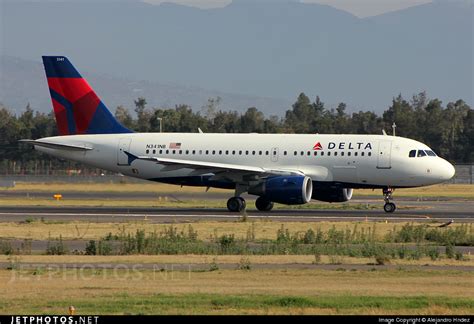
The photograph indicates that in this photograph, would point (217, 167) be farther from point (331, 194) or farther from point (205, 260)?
point (205, 260)

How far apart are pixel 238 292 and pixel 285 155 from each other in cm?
2940

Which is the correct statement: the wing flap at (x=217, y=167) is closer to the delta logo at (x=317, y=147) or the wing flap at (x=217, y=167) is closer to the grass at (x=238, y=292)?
the delta logo at (x=317, y=147)

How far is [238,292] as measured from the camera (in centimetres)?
2231

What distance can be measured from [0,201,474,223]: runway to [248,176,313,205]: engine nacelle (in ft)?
2.36

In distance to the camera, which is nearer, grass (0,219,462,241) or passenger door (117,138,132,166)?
grass (0,219,462,241)

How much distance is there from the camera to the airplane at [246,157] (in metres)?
49.9

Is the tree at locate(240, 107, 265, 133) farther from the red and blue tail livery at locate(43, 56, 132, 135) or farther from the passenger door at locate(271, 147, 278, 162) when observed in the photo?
the passenger door at locate(271, 147, 278, 162)

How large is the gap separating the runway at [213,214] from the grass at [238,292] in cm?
1871

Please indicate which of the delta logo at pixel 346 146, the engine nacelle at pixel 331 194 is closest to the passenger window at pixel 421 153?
the delta logo at pixel 346 146

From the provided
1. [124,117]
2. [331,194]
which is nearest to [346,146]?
[331,194]

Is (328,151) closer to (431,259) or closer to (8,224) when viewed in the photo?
(8,224)

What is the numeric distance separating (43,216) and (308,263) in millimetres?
20400

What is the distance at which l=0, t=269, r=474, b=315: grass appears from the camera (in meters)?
20.1

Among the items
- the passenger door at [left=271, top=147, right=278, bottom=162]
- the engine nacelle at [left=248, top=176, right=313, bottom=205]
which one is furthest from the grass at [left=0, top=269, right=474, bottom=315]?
the passenger door at [left=271, top=147, right=278, bottom=162]
